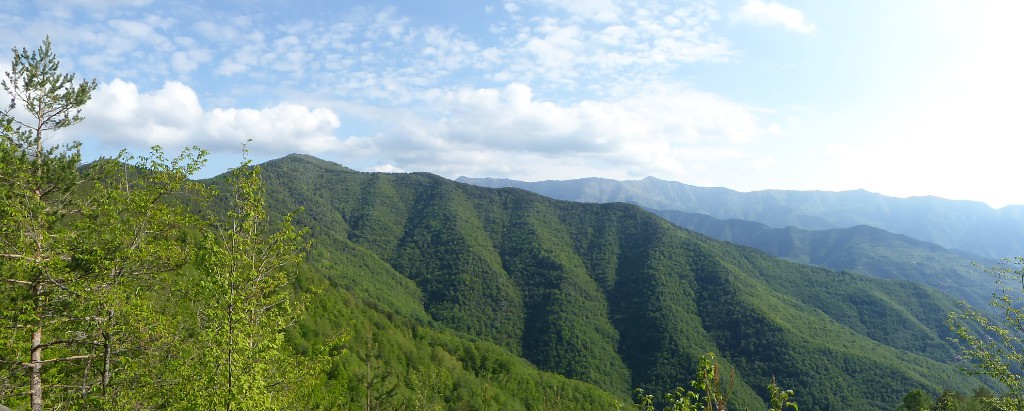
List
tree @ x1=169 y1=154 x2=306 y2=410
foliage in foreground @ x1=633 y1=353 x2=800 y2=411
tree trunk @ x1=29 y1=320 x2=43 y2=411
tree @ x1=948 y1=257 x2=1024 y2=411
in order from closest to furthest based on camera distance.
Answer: foliage in foreground @ x1=633 y1=353 x2=800 y2=411 → tree @ x1=169 y1=154 x2=306 y2=410 → tree trunk @ x1=29 y1=320 x2=43 y2=411 → tree @ x1=948 y1=257 x2=1024 y2=411

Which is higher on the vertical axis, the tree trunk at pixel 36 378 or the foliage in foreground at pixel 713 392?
the foliage in foreground at pixel 713 392

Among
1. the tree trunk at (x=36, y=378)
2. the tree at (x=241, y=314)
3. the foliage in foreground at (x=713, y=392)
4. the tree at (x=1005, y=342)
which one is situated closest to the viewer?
the foliage in foreground at (x=713, y=392)

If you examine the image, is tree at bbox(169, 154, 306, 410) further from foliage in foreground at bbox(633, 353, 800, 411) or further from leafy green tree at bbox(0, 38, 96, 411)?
foliage in foreground at bbox(633, 353, 800, 411)

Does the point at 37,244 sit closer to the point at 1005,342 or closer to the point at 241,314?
the point at 241,314

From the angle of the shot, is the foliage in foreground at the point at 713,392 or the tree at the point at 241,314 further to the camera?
the tree at the point at 241,314

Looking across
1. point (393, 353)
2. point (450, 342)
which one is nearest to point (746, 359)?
point (450, 342)

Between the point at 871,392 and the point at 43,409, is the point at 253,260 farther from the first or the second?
the point at 871,392

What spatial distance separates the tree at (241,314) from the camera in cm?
1308

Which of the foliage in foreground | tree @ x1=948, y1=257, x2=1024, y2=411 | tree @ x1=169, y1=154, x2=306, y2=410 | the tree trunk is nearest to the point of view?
the foliage in foreground

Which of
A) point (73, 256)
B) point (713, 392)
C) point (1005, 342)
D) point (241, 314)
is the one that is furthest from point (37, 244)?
point (1005, 342)

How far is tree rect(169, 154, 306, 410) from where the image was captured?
13.1 meters

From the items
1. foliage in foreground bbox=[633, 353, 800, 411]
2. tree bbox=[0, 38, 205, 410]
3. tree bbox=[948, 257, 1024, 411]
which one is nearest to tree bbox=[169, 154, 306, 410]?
tree bbox=[0, 38, 205, 410]

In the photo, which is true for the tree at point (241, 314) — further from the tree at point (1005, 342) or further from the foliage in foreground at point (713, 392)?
the tree at point (1005, 342)

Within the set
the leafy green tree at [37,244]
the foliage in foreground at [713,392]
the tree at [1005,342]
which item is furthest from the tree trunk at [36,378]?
the tree at [1005,342]
